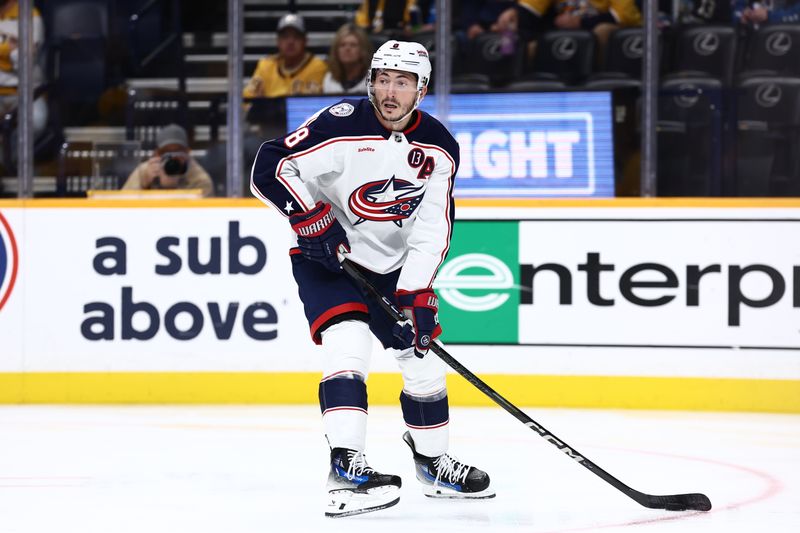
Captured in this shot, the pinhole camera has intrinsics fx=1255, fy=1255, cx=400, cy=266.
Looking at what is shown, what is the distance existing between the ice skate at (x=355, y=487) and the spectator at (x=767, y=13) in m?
3.15

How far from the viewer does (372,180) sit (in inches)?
127

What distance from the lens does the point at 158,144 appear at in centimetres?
558

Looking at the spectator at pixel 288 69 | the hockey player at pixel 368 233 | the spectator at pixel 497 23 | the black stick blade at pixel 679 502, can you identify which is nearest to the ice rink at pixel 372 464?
the black stick blade at pixel 679 502

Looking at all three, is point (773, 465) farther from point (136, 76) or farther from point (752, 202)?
point (136, 76)

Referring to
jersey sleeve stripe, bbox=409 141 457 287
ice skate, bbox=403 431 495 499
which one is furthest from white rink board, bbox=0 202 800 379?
jersey sleeve stripe, bbox=409 141 457 287

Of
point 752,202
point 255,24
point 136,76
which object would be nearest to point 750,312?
point 752,202

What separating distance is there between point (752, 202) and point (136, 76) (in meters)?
2.74

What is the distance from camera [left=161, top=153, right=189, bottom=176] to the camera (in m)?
5.59

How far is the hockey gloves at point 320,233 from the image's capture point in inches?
124

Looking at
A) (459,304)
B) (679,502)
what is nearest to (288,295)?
(459,304)

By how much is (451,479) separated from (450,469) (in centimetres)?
3

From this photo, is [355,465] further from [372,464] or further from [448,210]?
[372,464]

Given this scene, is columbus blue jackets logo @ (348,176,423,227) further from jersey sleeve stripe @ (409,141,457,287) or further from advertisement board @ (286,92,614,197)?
advertisement board @ (286,92,614,197)

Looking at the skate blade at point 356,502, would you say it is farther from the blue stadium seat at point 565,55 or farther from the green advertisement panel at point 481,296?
the blue stadium seat at point 565,55
